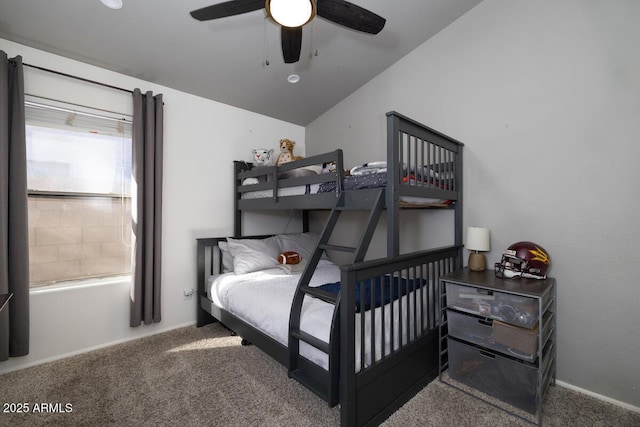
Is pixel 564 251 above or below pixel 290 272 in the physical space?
above

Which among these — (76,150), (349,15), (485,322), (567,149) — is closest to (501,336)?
(485,322)

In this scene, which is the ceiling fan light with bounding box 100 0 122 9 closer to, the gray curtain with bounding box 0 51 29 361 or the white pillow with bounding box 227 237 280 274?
the gray curtain with bounding box 0 51 29 361

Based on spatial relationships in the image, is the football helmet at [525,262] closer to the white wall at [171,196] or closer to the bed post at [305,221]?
the bed post at [305,221]

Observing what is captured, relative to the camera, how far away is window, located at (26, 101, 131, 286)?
2.29 metres

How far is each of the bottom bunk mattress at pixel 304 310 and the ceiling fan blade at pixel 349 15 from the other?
5.37 feet

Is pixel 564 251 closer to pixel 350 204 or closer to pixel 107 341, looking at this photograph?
pixel 350 204

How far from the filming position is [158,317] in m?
2.71

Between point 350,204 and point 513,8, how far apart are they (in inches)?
75.7

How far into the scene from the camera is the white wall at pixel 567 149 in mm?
1744

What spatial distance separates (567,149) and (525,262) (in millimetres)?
809

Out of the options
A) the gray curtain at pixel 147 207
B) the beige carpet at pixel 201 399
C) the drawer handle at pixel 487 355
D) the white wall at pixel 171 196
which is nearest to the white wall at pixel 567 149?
the beige carpet at pixel 201 399

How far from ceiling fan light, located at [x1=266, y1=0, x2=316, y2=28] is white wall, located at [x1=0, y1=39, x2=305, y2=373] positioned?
75.7 inches

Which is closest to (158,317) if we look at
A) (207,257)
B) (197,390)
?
(207,257)

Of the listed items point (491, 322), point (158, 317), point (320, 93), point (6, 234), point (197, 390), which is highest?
point (320, 93)
